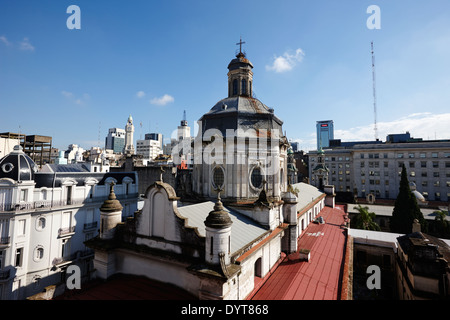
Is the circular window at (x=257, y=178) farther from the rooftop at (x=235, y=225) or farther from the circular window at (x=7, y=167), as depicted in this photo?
the circular window at (x=7, y=167)

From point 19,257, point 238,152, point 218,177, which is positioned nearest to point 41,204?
point 19,257

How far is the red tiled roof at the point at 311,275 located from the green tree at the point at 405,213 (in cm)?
2168

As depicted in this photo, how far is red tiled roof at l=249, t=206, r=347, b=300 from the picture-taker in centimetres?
1323

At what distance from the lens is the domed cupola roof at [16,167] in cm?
2261

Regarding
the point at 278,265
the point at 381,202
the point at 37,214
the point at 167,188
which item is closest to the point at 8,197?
the point at 37,214

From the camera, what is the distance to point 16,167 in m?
22.8

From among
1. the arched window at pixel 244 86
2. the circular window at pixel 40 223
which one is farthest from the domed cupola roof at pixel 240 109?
the circular window at pixel 40 223

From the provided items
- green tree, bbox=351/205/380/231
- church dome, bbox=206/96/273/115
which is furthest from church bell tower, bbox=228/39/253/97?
green tree, bbox=351/205/380/231

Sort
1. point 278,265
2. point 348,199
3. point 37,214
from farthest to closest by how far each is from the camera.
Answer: point 348,199 < point 37,214 < point 278,265

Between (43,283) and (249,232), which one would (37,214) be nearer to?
(43,283)

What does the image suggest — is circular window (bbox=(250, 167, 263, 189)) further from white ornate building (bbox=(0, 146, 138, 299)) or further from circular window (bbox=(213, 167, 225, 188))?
white ornate building (bbox=(0, 146, 138, 299))

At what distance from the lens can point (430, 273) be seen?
60.0ft

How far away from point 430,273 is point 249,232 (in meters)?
16.6
